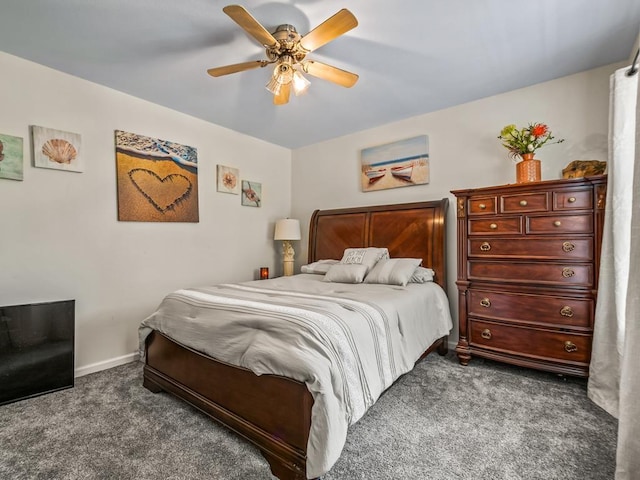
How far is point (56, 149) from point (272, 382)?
8.70ft

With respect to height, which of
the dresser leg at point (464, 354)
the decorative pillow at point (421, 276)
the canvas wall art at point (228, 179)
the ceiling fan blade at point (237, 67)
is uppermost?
the ceiling fan blade at point (237, 67)

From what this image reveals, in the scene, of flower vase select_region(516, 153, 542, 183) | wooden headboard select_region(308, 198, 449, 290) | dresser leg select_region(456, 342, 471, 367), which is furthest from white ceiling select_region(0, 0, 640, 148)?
dresser leg select_region(456, 342, 471, 367)

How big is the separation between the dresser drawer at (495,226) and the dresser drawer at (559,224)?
0.08 metres

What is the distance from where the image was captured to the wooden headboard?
3.23 metres

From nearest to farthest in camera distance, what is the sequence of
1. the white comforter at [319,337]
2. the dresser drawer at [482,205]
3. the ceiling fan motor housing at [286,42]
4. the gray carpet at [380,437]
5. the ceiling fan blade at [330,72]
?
the white comforter at [319,337] < the gray carpet at [380,437] < the ceiling fan motor housing at [286,42] < the ceiling fan blade at [330,72] < the dresser drawer at [482,205]

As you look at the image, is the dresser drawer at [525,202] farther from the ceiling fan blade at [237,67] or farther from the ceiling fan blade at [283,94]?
the ceiling fan blade at [237,67]

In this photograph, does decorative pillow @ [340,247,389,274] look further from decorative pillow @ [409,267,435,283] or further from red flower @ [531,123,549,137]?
red flower @ [531,123,549,137]

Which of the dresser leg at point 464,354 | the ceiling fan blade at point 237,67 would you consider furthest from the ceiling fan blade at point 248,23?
the dresser leg at point 464,354

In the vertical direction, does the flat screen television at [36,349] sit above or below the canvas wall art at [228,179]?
below

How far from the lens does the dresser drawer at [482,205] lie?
8.70ft

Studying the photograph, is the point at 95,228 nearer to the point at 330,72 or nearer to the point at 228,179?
the point at 228,179

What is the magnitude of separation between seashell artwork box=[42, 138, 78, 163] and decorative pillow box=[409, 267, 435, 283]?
10.5 feet

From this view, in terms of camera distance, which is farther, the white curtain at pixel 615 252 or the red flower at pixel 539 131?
the red flower at pixel 539 131

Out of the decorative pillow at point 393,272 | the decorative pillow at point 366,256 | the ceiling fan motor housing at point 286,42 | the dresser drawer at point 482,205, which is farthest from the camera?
the decorative pillow at point 366,256
